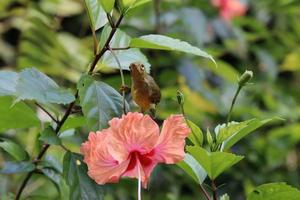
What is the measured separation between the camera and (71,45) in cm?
203

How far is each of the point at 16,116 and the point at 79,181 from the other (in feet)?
0.49

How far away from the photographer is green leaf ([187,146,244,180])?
70 cm

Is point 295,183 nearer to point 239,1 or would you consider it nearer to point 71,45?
point 239,1

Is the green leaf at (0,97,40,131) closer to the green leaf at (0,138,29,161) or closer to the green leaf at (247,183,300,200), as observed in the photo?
the green leaf at (0,138,29,161)

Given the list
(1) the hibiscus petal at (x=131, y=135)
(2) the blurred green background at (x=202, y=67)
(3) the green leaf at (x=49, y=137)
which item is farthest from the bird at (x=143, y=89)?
(2) the blurred green background at (x=202, y=67)

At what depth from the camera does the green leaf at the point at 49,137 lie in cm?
76

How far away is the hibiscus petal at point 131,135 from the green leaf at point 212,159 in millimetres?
51

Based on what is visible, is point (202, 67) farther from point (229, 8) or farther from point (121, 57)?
point (121, 57)

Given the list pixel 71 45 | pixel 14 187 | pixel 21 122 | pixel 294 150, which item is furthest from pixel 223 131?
pixel 294 150

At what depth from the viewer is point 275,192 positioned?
724 millimetres

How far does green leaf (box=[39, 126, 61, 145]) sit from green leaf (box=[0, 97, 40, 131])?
7cm

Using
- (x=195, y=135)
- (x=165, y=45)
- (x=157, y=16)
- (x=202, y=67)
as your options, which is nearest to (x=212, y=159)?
(x=195, y=135)

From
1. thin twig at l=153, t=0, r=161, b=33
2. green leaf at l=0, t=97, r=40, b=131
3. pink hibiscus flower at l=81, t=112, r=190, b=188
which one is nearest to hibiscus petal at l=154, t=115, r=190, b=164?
pink hibiscus flower at l=81, t=112, r=190, b=188

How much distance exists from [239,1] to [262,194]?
4.27 feet
